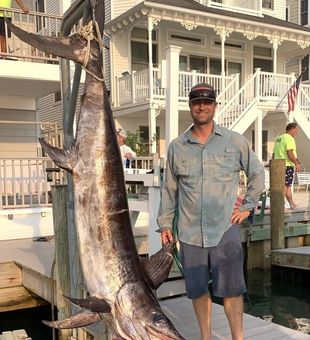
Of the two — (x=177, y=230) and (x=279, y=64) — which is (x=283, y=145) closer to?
(x=177, y=230)

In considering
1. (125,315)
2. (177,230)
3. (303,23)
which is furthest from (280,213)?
(303,23)

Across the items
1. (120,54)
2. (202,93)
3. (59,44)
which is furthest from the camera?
(120,54)

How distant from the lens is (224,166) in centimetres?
290

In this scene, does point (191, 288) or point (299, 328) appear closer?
point (191, 288)

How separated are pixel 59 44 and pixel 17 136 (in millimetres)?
8091

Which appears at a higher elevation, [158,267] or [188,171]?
[188,171]

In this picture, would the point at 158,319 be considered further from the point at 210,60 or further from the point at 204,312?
the point at 210,60

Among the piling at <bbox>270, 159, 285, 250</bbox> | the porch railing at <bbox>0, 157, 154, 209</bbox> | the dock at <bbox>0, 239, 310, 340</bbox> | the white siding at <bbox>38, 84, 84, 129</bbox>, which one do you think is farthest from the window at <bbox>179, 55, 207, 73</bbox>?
the dock at <bbox>0, 239, 310, 340</bbox>

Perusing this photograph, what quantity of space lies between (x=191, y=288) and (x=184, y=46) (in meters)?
14.0

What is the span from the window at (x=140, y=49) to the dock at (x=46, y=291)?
9.71m

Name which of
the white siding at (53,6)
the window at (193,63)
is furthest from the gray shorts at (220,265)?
the white siding at (53,6)

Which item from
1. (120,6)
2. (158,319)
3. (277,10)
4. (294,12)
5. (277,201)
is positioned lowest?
(277,201)

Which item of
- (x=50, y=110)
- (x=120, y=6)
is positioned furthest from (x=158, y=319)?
(x=50, y=110)

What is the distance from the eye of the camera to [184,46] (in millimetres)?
16031
